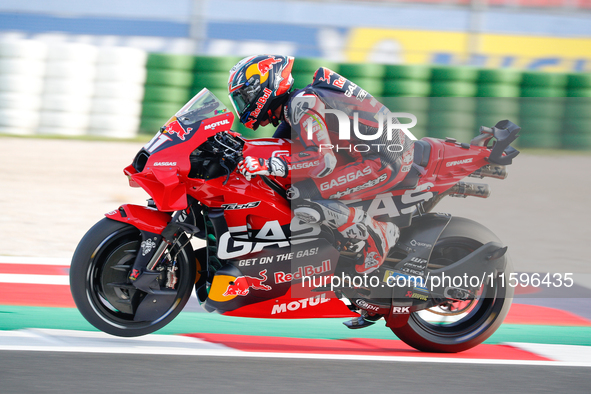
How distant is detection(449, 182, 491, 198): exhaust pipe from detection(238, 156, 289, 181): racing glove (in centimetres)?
108

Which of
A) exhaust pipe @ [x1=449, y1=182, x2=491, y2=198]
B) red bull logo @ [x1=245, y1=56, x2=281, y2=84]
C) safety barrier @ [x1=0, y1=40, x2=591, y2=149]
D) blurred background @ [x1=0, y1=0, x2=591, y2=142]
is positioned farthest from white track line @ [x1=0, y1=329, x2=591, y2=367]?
safety barrier @ [x1=0, y1=40, x2=591, y2=149]

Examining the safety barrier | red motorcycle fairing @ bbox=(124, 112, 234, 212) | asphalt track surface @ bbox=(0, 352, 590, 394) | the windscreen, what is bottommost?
asphalt track surface @ bbox=(0, 352, 590, 394)

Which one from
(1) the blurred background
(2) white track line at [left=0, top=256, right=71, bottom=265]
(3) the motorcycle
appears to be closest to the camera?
(3) the motorcycle

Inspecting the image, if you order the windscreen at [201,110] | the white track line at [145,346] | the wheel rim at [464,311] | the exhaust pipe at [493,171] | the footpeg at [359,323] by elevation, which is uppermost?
the windscreen at [201,110]

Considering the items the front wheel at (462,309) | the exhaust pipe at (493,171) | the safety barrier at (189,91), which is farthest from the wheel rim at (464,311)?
the safety barrier at (189,91)

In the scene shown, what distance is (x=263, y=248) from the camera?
3.81 meters

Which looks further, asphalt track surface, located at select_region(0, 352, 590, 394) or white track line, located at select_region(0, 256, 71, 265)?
white track line, located at select_region(0, 256, 71, 265)

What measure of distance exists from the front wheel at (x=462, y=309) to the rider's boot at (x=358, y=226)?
1.17 feet

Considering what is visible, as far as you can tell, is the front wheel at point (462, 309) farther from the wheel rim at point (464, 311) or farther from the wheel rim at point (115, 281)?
the wheel rim at point (115, 281)

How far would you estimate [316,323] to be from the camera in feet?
15.0

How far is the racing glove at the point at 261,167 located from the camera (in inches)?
136

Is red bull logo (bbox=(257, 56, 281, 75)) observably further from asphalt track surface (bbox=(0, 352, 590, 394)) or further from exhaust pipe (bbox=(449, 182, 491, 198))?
asphalt track surface (bbox=(0, 352, 590, 394))

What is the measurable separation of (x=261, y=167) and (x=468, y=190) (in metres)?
1.30

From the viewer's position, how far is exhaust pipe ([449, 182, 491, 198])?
13.1 feet
